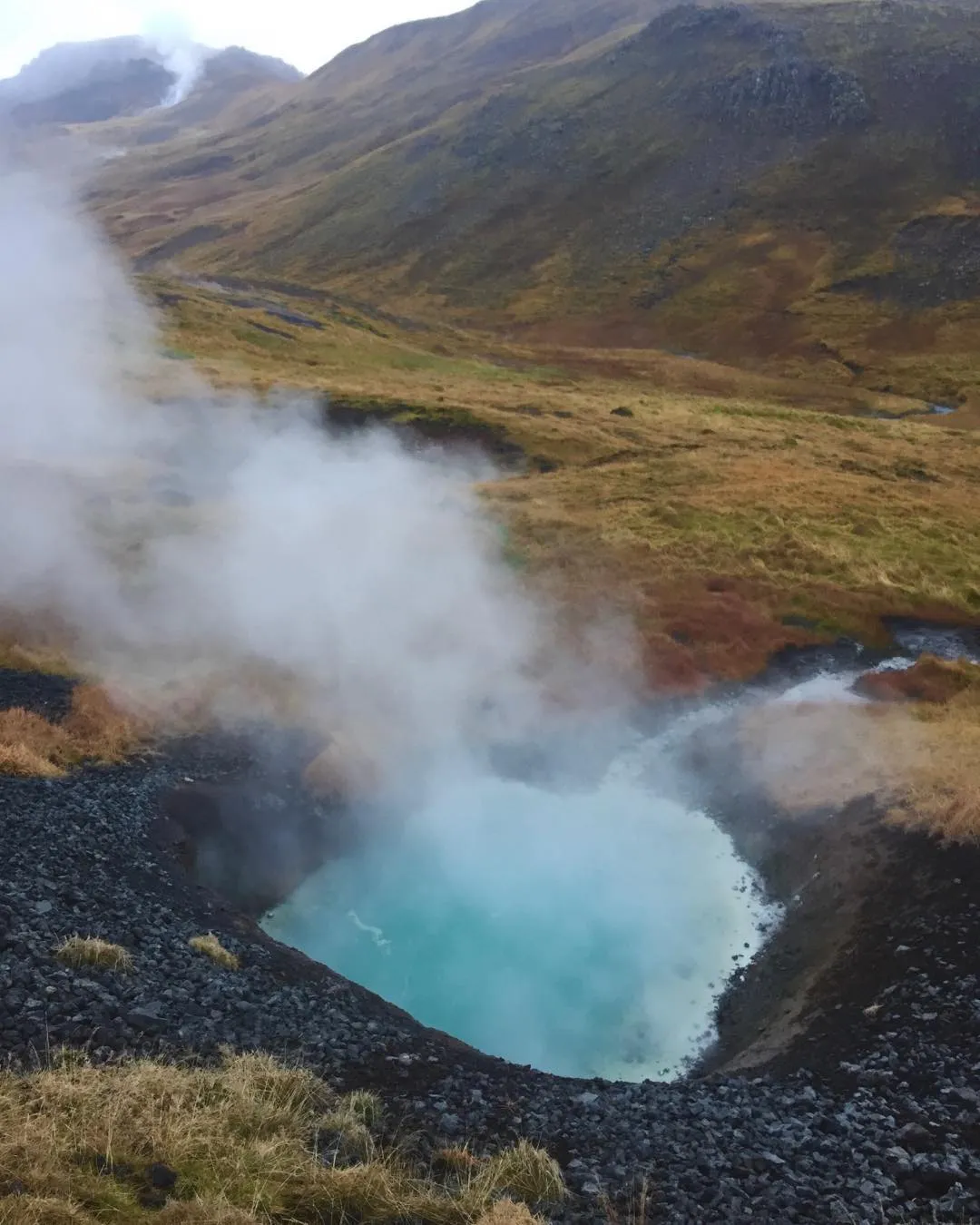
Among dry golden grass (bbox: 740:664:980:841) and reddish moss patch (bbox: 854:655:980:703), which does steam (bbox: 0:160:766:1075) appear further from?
reddish moss patch (bbox: 854:655:980:703)

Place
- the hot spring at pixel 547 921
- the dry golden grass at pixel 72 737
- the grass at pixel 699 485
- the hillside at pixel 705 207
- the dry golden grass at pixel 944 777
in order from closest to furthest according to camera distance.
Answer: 1. the hot spring at pixel 547 921
2. the dry golden grass at pixel 944 777
3. the dry golden grass at pixel 72 737
4. the grass at pixel 699 485
5. the hillside at pixel 705 207

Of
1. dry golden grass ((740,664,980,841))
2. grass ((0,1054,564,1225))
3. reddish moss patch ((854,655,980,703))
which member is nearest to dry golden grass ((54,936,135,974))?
grass ((0,1054,564,1225))

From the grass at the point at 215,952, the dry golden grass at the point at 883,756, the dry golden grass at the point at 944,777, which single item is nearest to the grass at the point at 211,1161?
the grass at the point at 215,952

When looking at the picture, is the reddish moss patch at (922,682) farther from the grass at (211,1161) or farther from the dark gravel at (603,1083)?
the grass at (211,1161)

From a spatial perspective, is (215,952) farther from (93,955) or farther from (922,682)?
(922,682)

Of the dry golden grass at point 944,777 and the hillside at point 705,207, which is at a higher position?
the hillside at point 705,207

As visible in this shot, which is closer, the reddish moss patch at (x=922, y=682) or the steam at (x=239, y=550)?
the steam at (x=239, y=550)

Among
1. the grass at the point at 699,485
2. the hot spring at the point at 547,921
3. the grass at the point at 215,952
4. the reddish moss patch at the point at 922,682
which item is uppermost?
the grass at the point at 699,485
